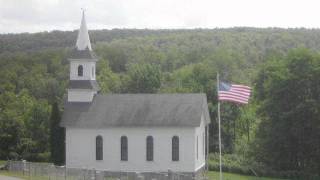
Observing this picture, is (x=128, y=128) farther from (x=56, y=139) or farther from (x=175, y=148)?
(x=56, y=139)

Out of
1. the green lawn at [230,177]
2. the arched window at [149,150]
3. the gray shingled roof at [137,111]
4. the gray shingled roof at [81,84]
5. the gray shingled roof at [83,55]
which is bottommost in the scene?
the green lawn at [230,177]

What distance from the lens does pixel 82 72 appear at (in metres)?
67.5

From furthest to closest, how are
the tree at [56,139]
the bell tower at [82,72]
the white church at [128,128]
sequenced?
the bell tower at [82,72] < the tree at [56,139] < the white church at [128,128]

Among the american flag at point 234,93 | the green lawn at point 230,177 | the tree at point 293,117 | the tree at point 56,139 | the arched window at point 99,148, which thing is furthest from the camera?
the tree at point 293,117

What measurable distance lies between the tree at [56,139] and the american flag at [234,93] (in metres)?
21.8

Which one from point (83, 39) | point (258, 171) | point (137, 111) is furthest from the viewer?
point (258, 171)

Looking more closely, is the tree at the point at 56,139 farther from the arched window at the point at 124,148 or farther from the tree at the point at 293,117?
the tree at the point at 293,117

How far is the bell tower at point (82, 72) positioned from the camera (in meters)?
67.0

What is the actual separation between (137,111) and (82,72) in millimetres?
7182

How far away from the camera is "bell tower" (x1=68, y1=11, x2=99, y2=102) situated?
67000 mm

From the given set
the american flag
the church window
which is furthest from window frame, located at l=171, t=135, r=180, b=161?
the american flag

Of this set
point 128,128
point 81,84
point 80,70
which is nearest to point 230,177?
point 128,128

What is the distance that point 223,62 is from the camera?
140 meters

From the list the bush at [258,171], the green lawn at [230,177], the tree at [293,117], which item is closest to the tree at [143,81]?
the tree at [293,117]
